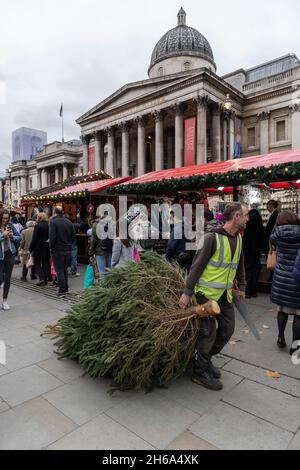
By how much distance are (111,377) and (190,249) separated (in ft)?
10.3

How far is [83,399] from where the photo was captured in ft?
10.0

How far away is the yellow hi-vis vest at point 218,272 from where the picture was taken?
314 cm

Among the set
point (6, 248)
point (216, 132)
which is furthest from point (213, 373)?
point (216, 132)

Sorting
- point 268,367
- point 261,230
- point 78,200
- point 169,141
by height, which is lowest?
point 268,367

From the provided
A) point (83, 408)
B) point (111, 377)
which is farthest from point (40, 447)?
point (111, 377)

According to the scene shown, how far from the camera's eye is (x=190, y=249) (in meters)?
5.94

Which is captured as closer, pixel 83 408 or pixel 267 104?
pixel 83 408

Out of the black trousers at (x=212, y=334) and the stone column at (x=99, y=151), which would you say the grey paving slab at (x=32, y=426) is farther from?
the stone column at (x=99, y=151)

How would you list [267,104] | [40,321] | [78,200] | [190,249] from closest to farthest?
[40,321] < [190,249] < [78,200] < [267,104]

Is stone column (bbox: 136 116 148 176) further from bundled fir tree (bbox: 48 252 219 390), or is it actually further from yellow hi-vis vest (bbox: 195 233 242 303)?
yellow hi-vis vest (bbox: 195 233 242 303)

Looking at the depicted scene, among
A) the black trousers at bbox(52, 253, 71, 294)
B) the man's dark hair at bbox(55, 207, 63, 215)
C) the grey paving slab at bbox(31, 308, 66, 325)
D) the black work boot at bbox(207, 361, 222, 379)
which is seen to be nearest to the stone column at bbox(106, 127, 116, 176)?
the man's dark hair at bbox(55, 207, 63, 215)

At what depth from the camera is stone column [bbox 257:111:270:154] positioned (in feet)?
111

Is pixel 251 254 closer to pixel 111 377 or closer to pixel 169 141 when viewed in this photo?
pixel 111 377

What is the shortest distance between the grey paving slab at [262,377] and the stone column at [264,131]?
34.3m
